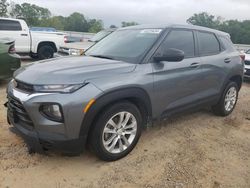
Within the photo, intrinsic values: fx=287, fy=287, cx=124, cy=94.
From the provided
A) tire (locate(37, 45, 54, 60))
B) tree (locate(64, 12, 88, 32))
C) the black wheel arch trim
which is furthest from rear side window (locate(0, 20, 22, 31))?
tree (locate(64, 12, 88, 32))

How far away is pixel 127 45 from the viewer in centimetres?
420

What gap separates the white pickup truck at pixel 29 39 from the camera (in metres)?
11.4

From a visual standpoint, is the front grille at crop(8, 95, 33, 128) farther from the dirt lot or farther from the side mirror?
the side mirror

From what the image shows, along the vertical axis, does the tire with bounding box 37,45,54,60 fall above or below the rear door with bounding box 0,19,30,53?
below

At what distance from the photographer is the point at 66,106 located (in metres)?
2.98

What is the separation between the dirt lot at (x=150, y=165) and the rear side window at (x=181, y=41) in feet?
4.40

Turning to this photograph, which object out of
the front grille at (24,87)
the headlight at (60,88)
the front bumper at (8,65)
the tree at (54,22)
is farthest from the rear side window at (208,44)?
the tree at (54,22)

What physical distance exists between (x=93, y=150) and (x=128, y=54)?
1.40 meters

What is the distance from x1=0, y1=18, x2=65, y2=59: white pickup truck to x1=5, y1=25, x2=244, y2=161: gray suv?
797 centimetres

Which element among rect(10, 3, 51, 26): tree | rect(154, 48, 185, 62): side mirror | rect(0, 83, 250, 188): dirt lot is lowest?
rect(0, 83, 250, 188): dirt lot

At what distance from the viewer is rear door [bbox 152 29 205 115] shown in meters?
3.91

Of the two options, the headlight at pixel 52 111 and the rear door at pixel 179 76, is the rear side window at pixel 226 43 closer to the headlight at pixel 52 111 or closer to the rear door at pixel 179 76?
the rear door at pixel 179 76

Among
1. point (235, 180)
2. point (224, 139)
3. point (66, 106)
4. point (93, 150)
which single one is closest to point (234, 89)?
point (224, 139)

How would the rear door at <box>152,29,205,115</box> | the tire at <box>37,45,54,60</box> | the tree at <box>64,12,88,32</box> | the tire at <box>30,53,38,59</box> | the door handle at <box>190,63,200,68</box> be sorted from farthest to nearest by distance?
the tree at <box>64,12,88,32</box> → the tire at <box>30,53,38,59</box> → the tire at <box>37,45,54,60</box> → the door handle at <box>190,63,200,68</box> → the rear door at <box>152,29,205,115</box>
